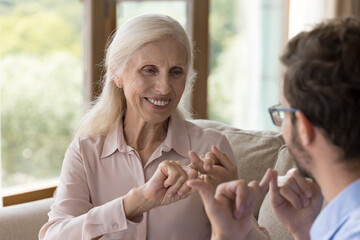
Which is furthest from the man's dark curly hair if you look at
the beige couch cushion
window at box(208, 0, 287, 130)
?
window at box(208, 0, 287, 130)

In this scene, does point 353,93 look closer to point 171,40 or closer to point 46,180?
point 171,40

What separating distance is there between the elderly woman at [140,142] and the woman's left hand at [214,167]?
0.60 ft

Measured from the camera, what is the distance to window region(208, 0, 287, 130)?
15.4 feet

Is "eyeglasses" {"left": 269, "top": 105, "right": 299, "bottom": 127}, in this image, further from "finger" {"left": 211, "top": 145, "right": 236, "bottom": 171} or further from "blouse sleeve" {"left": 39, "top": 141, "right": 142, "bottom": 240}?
"blouse sleeve" {"left": 39, "top": 141, "right": 142, "bottom": 240}

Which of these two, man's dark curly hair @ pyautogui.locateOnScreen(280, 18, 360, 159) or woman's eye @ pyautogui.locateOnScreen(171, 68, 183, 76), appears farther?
woman's eye @ pyautogui.locateOnScreen(171, 68, 183, 76)

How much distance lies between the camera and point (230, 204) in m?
1.48

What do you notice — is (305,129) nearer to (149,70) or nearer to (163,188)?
(163,188)

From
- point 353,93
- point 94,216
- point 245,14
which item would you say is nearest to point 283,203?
point 353,93

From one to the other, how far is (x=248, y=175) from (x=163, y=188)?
31.2 inches

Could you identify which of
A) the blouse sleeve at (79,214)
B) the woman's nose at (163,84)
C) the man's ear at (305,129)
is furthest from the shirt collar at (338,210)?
the woman's nose at (163,84)

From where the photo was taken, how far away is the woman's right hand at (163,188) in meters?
1.75

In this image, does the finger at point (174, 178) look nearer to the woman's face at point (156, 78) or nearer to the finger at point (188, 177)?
the finger at point (188, 177)

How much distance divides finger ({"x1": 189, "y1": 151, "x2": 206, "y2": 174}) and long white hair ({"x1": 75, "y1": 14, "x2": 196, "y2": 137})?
478 millimetres

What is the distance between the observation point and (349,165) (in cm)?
130
